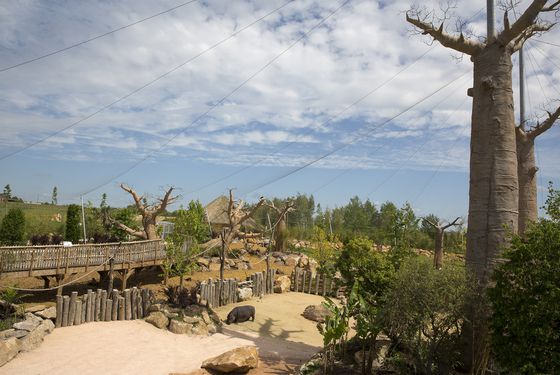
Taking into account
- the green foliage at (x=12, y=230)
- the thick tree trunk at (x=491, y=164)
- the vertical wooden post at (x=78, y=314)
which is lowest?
the vertical wooden post at (x=78, y=314)

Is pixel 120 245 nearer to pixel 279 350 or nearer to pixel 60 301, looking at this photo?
pixel 60 301

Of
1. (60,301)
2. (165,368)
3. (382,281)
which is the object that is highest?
(382,281)

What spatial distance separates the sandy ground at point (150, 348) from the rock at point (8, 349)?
0.49ft

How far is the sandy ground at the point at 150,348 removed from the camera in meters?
9.66

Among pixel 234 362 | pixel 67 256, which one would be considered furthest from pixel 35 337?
pixel 234 362

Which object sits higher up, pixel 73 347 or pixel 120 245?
pixel 120 245

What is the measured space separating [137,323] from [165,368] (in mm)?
3457

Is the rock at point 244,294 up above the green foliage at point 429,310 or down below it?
below

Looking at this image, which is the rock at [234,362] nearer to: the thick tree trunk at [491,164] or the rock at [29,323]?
the rock at [29,323]

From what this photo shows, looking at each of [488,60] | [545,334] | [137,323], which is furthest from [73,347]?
[488,60]

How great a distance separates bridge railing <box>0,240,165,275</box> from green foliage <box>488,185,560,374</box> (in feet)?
46.0

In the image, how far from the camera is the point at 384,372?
8883mm

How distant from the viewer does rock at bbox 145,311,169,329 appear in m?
12.8

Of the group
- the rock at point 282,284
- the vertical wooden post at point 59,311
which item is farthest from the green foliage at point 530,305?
the rock at point 282,284
